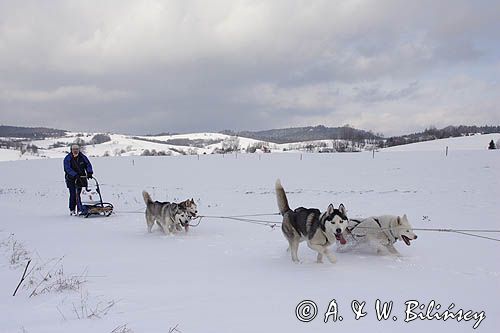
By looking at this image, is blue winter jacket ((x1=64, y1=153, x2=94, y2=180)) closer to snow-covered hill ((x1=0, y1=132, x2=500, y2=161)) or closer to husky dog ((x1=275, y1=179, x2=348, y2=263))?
husky dog ((x1=275, y1=179, x2=348, y2=263))

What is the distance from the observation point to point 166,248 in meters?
7.14

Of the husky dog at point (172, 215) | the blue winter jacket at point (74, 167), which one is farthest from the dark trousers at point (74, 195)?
the husky dog at point (172, 215)

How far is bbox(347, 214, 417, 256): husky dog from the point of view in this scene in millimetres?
6035

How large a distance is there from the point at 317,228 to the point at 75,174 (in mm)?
8676

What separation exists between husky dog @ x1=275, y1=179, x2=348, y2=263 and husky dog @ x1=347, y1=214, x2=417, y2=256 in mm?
696

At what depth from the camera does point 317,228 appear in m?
5.72

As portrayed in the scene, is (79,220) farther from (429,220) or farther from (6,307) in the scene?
(429,220)

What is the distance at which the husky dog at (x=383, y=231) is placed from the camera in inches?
238

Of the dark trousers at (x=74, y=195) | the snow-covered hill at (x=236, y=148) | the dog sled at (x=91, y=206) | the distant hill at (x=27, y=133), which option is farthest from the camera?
the distant hill at (x=27, y=133)

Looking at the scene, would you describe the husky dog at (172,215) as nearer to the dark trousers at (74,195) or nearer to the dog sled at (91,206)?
the dog sled at (91,206)

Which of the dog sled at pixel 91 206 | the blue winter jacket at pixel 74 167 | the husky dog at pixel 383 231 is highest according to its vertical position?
the blue winter jacket at pixel 74 167

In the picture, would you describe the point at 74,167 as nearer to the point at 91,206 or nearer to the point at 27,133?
the point at 91,206

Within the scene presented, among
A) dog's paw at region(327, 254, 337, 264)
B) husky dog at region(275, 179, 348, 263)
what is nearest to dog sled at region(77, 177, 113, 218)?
husky dog at region(275, 179, 348, 263)

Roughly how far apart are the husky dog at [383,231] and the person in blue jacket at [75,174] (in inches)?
341
